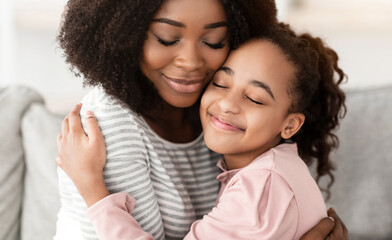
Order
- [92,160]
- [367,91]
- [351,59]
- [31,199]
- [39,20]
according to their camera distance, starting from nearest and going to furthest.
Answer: [92,160]
[31,199]
[367,91]
[39,20]
[351,59]

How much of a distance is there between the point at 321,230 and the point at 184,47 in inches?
22.0

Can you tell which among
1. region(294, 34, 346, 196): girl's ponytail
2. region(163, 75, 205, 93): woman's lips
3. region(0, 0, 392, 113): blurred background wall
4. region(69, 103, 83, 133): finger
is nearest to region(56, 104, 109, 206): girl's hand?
region(69, 103, 83, 133): finger

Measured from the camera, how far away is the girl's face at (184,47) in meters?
1.15

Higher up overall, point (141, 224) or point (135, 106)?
point (135, 106)

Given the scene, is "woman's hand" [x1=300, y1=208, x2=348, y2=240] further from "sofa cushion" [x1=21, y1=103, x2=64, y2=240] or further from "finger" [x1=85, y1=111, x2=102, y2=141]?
"sofa cushion" [x1=21, y1=103, x2=64, y2=240]

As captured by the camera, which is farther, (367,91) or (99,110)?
(367,91)

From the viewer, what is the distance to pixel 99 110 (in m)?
1.19

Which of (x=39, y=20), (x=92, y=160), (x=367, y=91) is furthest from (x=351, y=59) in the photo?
(x=92, y=160)

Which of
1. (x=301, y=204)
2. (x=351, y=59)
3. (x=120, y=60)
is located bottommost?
(x=351, y=59)

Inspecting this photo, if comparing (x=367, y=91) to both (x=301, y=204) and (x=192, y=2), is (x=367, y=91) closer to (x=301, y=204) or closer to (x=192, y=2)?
(x=301, y=204)

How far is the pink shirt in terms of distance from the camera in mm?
1084

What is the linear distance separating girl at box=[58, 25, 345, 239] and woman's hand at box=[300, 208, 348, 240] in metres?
0.02

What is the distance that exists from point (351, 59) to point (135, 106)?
6.86 ft

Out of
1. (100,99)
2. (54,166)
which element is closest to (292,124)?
(100,99)
